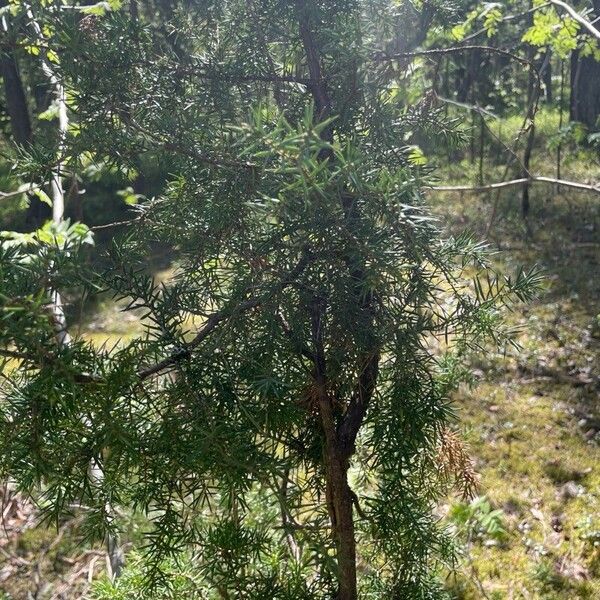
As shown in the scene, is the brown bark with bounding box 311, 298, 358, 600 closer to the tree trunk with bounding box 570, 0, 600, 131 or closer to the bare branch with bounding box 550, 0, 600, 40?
the bare branch with bounding box 550, 0, 600, 40

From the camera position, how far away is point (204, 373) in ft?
4.04

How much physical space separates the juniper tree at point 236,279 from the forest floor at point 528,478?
0.97 m

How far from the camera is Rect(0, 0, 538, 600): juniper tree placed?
1077mm

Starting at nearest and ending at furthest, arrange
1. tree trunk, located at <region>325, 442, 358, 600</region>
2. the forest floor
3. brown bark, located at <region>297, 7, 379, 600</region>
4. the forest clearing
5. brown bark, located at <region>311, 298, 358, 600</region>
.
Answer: the forest clearing < brown bark, located at <region>297, 7, 379, 600</region> < brown bark, located at <region>311, 298, 358, 600</region> < tree trunk, located at <region>325, 442, 358, 600</region> < the forest floor

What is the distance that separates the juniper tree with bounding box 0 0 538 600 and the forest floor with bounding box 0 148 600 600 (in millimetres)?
968

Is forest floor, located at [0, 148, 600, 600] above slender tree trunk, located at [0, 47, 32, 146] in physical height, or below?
below

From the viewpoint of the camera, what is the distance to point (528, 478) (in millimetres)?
3605

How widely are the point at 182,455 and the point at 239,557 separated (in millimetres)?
417

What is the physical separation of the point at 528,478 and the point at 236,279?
283cm

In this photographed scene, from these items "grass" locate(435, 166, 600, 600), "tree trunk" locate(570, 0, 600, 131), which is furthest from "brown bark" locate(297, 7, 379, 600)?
"tree trunk" locate(570, 0, 600, 131)

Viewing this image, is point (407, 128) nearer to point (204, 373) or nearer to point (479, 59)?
point (204, 373)

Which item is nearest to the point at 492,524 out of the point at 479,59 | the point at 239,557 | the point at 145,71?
the point at 239,557

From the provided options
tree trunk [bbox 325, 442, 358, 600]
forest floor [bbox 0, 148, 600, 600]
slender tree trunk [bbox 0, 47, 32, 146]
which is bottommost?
forest floor [bbox 0, 148, 600, 600]

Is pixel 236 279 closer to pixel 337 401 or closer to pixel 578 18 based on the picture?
pixel 337 401
